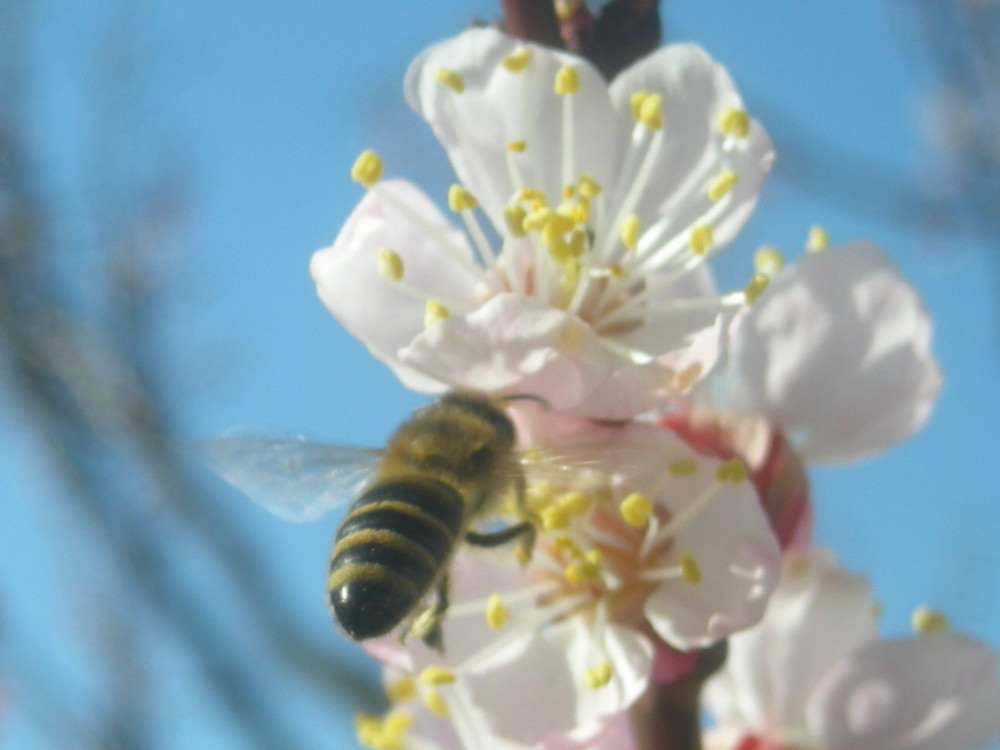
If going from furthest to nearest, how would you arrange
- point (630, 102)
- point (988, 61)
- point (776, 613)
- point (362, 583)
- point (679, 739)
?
point (988, 61) < point (776, 613) < point (630, 102) < point (679, 739) < point (362, 583)

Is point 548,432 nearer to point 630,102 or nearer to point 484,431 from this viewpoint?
point 484,431

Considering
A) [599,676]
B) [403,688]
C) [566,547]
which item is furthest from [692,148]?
[403,688]

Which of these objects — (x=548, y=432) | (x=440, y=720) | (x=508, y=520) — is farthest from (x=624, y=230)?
(x=440, y=720)

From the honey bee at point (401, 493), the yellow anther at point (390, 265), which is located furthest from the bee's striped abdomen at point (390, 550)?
the yellow anther at point (390, 265)

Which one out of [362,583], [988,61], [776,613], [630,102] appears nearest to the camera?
[362,583]

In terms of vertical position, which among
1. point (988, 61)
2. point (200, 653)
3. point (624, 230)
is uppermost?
point (624, 230)

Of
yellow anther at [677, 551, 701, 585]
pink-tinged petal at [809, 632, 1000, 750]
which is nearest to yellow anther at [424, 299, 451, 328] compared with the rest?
yellow anther at [677, 551, 701, 585]
